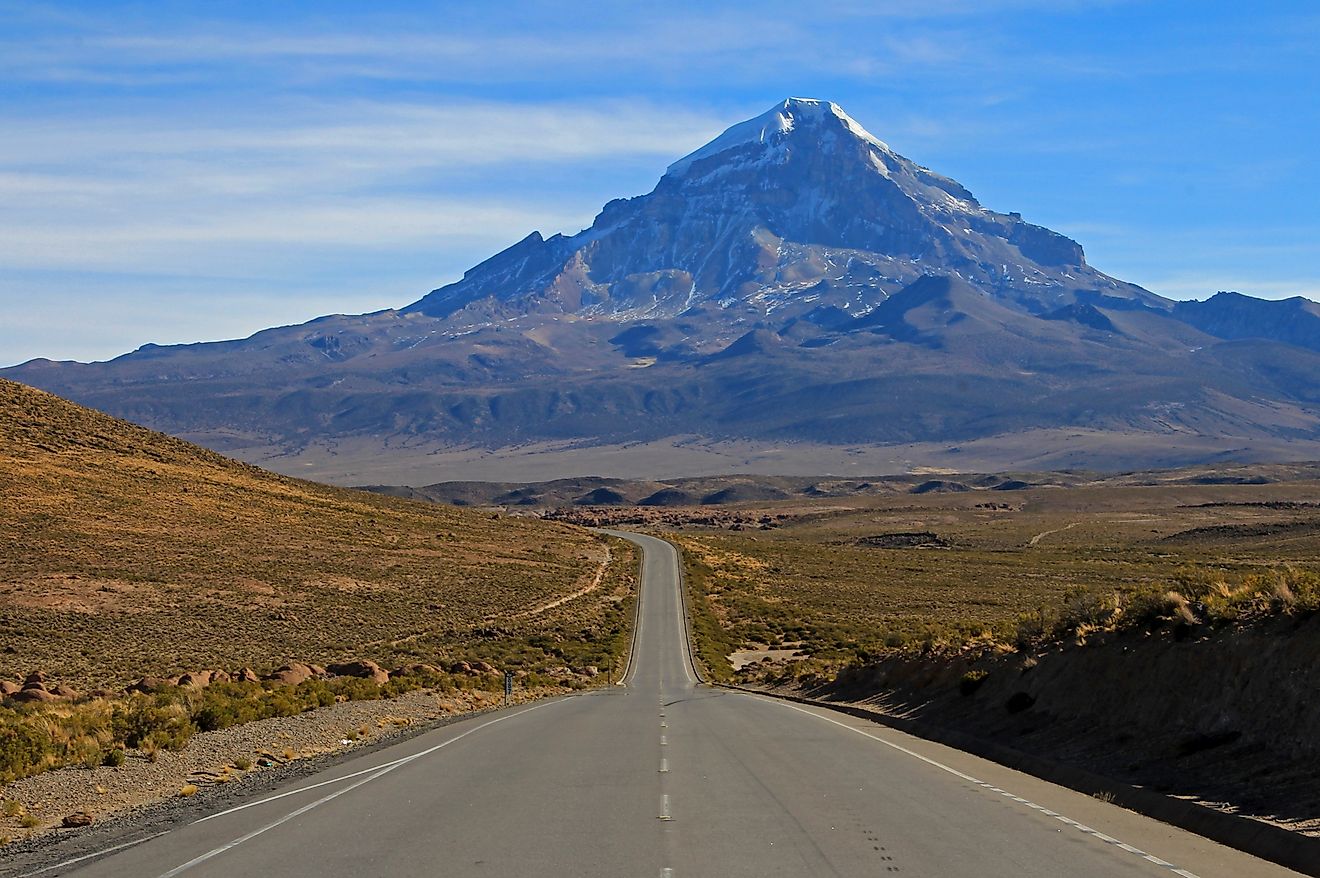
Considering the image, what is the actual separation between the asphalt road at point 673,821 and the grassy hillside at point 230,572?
77.9ft

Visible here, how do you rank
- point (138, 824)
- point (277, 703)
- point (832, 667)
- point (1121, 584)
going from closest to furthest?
1. point (138, 824)
2. point (277, 703)
3. point (832, 667)
4. point (1121, 584)

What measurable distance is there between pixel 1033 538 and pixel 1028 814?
11310cm

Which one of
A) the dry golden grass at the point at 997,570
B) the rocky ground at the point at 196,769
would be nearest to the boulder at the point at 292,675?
the rocky ground at the point at 196,769

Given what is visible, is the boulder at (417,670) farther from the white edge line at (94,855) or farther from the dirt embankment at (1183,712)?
the white edge line at (94,855)

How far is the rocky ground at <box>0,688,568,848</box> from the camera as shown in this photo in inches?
659

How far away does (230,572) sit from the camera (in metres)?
64.4

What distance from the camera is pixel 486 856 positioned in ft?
42.7

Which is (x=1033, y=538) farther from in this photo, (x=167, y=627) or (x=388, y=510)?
(x=167, y=627)

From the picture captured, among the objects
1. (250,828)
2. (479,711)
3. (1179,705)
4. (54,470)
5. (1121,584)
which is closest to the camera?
(250,828)

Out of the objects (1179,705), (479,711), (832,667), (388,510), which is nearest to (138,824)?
(1179,705)

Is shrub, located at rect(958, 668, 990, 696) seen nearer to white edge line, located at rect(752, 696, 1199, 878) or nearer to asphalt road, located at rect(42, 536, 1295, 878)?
white edge line, located at rect(752, 696, 1199, 878)

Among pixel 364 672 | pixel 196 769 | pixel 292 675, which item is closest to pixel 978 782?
pixel 196 769

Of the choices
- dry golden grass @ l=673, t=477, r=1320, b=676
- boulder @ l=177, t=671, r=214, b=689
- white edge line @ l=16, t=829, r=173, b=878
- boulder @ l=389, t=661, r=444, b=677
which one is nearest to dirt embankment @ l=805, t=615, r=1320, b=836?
dry golden grass @ l=673, t=477, r=1320, b=676

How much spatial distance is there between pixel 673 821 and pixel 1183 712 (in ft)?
27.1
